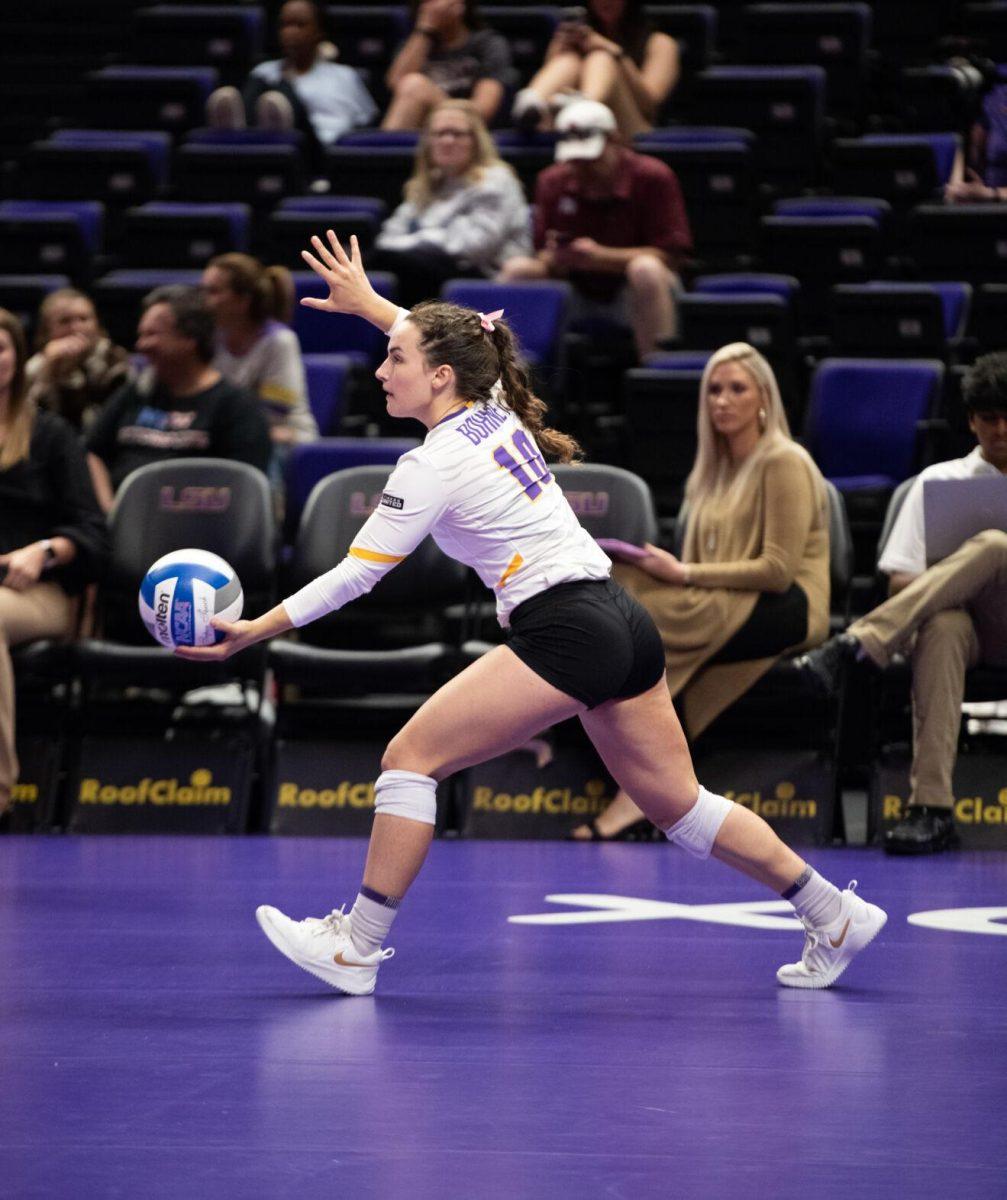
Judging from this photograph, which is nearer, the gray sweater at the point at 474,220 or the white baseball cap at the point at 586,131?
the white baseball cap at the point at 586,131

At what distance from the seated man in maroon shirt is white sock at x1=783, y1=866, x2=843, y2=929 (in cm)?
479

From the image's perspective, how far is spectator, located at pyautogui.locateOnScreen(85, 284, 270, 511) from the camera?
7.62 m

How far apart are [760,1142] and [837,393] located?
518 centimetres

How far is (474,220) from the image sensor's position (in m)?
9.31

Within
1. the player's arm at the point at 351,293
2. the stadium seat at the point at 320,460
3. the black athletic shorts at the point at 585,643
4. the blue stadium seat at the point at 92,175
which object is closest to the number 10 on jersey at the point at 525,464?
the black athletic shorts at the point at 585,643

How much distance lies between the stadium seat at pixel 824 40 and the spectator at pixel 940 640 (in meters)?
5.11

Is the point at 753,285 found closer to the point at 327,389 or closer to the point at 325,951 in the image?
the point at 327,389

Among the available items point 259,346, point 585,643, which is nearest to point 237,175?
point 259,346

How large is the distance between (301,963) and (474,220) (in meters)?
5.44

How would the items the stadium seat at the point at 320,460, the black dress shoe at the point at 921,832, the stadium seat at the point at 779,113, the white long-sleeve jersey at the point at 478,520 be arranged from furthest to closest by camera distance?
1. the stadium seat at the point at 779,113
2. the stadium seat at the point at 320,460
3. the black dress shoe at the point at 921,832
4. the white long-sleeve jersey at the point at 478,520

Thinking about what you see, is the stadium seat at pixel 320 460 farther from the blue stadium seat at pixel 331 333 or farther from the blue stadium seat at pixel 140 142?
the blue stadium seat at pixel 140 142

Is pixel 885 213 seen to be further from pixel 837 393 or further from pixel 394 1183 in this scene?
pixel 394 1183

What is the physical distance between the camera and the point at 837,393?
8.12 meters

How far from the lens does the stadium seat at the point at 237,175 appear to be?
10938mm
